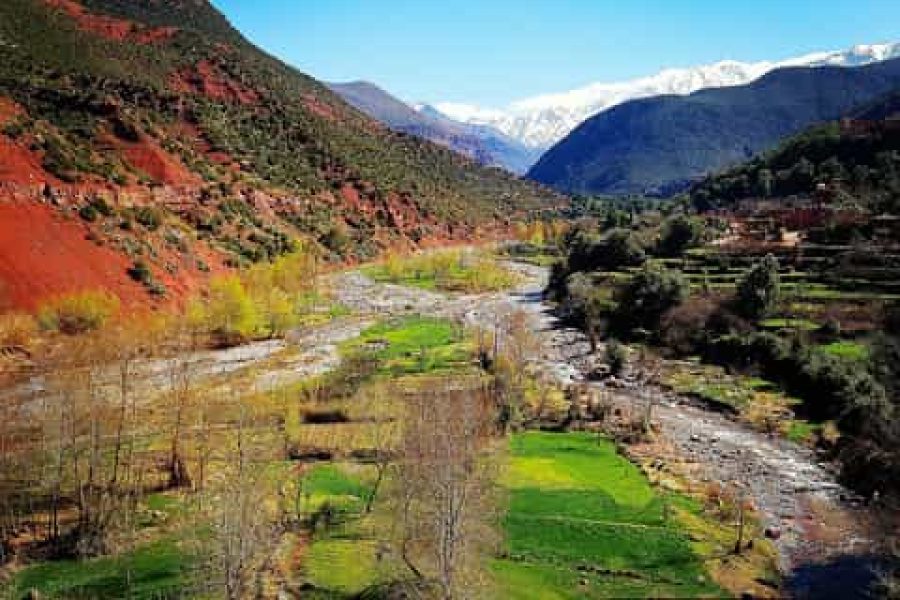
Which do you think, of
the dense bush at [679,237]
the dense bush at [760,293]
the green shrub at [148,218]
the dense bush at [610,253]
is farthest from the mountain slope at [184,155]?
the dense bush at [760,293]

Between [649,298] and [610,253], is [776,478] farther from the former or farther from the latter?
[610,253]

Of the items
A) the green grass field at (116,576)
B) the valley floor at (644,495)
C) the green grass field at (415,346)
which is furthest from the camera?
the green grass field at (415,346)

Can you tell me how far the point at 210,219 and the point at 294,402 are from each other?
2357 inches

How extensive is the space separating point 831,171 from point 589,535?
11146 cm

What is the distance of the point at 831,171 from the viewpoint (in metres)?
121

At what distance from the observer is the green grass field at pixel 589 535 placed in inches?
1114

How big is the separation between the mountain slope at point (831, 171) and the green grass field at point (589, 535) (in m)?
67.2

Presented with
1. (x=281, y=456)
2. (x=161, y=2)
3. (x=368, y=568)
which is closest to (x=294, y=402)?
(x=281, y=456)

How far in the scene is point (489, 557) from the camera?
28516 mm

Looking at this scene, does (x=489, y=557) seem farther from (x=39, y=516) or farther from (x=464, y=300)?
(x=464, y=300)

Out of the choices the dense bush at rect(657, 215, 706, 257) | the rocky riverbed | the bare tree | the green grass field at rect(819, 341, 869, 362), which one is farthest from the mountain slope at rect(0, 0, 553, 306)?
the green grass field at rect(819, 341, 869, 362)

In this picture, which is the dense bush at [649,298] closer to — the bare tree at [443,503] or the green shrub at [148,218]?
the bare tree at [443,503]

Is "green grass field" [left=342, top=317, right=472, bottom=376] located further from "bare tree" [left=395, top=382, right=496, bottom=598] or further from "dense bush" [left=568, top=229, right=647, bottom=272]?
"bare tree" [left=395, top=382, right=496, bottom=598]

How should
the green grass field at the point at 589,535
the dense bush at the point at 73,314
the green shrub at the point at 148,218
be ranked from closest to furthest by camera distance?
the green grass field at the point at 589,535
the dense bush at the point at 73,314
the green shrub at the point at 148,218
